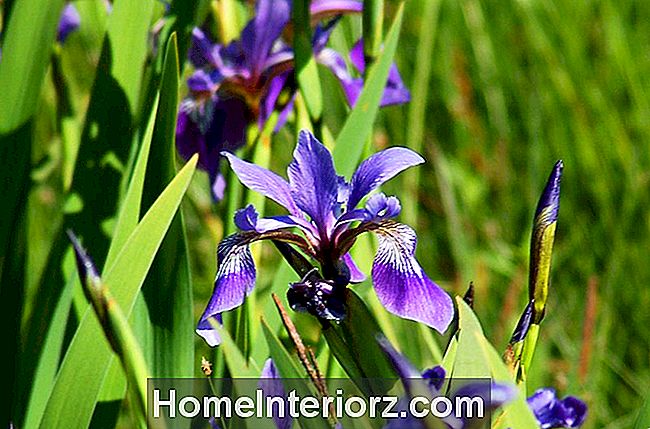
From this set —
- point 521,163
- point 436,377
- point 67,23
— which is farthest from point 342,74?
point 521,163

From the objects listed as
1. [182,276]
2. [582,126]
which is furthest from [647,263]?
[182,276]

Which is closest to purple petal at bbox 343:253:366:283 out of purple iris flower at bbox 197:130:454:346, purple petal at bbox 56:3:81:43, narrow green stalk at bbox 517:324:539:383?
purple iris flower at bbox 197:130:454:346

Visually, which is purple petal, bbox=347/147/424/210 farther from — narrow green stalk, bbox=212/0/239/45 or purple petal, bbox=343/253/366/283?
narrow green stalk, bbox=212/0/239/45

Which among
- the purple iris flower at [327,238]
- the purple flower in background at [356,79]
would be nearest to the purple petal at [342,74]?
the purple flower in background at [356,79]

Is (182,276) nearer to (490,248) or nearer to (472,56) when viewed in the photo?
(490,248)

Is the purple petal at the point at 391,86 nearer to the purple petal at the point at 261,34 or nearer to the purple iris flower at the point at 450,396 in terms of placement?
the purple petal at the point at 261,34

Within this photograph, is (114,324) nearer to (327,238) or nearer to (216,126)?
(327,238)
